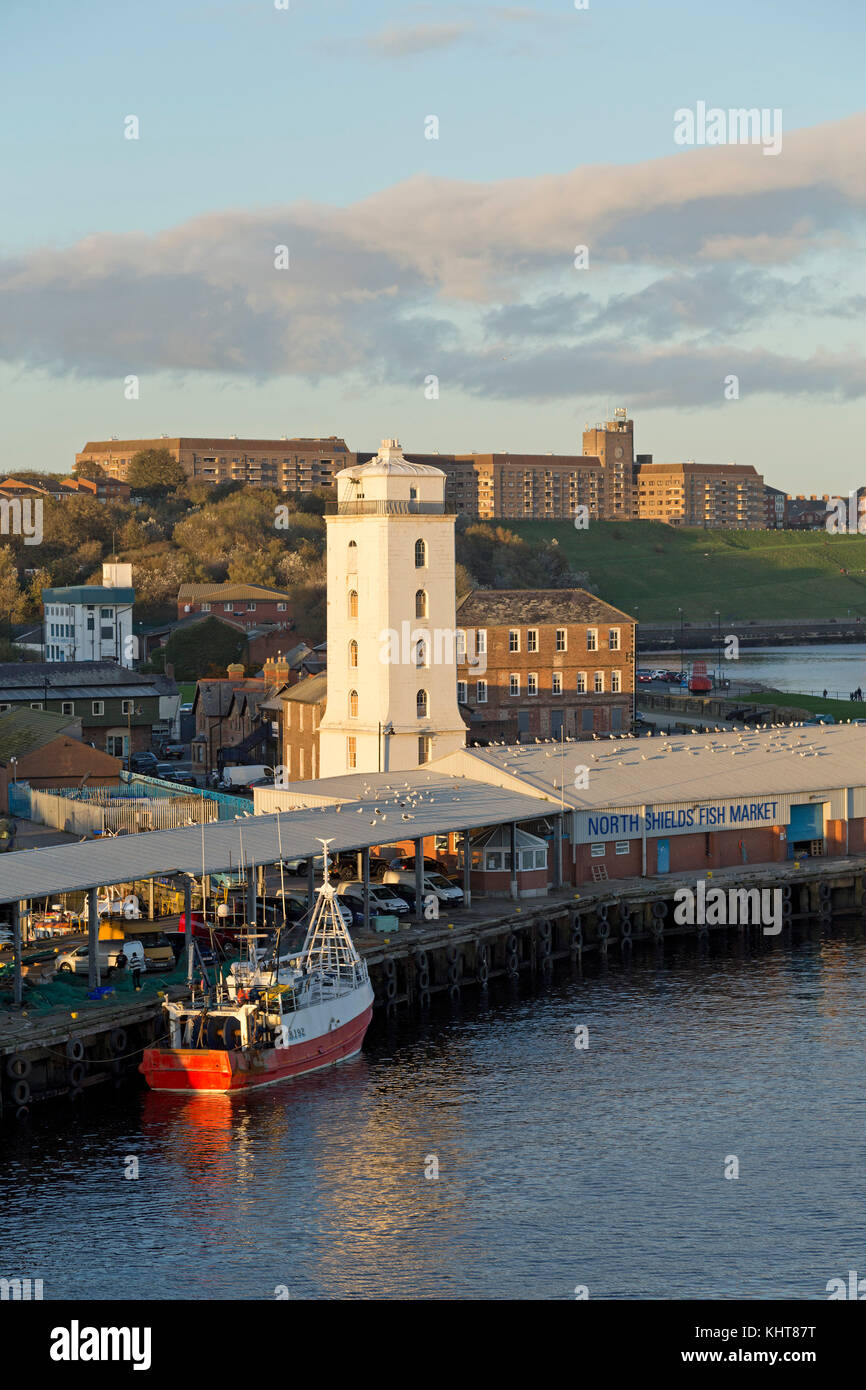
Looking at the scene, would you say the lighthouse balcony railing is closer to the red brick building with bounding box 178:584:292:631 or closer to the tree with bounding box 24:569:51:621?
the red brick building with bounding box 178:584:292:631

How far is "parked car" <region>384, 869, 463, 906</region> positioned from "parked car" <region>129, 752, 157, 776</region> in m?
39.7

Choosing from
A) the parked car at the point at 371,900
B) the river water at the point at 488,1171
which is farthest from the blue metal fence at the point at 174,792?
the river water at the point at 488,1171

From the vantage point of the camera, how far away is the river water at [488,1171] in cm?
3791

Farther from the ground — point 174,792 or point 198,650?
point 198,650

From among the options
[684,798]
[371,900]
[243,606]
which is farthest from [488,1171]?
[243,606]

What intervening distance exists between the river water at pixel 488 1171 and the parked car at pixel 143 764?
50243mm

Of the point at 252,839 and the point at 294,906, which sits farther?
the point at 294,906

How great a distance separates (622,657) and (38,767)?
35.1 meters

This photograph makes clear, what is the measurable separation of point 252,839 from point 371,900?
21.9ft

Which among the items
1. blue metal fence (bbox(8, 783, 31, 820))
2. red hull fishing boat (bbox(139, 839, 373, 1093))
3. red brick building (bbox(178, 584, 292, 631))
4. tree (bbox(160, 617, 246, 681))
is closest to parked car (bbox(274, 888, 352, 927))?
red hull fishing boat (bbox(139, 839, 373, 1093))

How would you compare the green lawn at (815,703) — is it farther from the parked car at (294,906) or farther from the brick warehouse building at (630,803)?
the parked car at (294,906)

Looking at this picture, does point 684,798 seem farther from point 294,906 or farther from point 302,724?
point 302,724

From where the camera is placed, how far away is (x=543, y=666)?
106750mm

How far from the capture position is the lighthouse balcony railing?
84.8 metres
